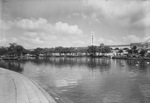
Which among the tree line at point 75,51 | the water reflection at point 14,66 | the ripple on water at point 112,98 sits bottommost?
the ripple on water at point 112,98

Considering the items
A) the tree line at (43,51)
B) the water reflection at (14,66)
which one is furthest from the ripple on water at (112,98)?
the tree line at (43,51)

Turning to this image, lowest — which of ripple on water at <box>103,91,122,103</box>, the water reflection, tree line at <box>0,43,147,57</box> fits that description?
ripple on water at <box>103,91,122,103</box>

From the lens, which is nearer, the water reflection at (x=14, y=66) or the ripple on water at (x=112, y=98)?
the ripple on water at (x=112, y=98)

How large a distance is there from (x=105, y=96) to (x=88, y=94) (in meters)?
1.29

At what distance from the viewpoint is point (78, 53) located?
130125 mm

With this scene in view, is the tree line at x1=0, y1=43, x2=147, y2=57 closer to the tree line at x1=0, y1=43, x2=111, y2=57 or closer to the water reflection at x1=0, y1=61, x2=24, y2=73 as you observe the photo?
the tree line at x1=0, y1=43, x2=111, y2=57

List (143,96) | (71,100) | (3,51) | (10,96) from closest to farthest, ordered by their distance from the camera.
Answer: (10,96) < (71,100) < (143,96) < (3,51)

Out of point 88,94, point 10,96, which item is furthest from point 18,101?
point 88,94

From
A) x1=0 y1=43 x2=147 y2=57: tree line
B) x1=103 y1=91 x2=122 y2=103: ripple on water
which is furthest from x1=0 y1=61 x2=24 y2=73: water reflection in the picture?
x1=0 y1=43 x2=147 y2=57: tree line

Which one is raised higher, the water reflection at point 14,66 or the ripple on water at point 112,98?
the water reflection at point 14,66

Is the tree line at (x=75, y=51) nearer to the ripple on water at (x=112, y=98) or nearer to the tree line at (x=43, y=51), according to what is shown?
the tree line at (x=43, y=51)

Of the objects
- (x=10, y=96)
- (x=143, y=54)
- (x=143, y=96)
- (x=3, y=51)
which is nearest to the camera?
(x=10, y=96)

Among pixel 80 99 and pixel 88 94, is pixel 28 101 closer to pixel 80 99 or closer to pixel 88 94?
pixel 80 99

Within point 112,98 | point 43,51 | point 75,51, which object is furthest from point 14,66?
point 43,51
